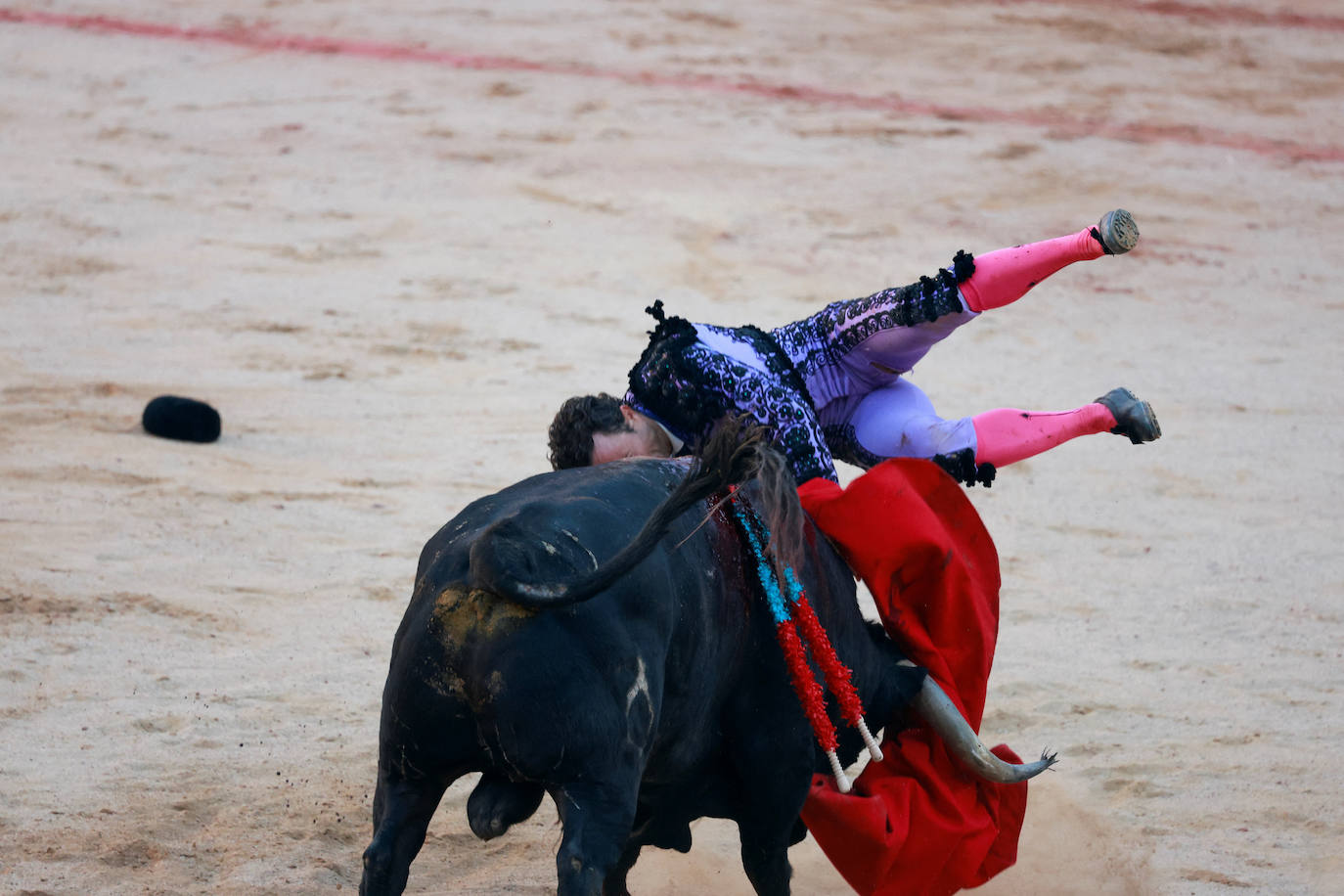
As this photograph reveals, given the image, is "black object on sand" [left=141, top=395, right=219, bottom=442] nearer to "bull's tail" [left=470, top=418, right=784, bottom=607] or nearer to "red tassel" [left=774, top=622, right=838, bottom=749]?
"red tassel" [left=774, top=622, right=838, bottom=749]

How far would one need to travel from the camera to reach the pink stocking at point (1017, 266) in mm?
3078

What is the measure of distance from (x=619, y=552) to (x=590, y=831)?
385mm

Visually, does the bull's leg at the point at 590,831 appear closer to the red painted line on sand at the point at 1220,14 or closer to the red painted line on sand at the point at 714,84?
the red painted line on sand at the point at 714,84

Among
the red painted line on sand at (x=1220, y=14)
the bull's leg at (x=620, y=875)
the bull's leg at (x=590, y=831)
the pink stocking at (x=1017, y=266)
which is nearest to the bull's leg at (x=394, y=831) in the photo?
the bull's leg at (x=590, y=831)

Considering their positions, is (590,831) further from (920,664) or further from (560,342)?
(560,342)

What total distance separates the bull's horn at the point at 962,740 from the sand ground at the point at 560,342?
0.61 meters

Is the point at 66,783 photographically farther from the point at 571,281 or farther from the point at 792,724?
the point at 571,281

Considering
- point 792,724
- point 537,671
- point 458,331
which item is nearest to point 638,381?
point 792,724

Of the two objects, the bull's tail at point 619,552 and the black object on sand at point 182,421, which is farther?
the black object on sand at point 182,421

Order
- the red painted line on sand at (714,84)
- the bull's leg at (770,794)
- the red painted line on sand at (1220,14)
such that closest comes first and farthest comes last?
the bull's leg at (770,794) → the red painted line on sand at (714,84) → the red painted line on sand at (1220,14)

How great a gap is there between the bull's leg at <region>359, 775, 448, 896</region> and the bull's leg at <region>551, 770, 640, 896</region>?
20 centimetres

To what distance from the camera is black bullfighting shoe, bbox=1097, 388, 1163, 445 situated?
3.17 m

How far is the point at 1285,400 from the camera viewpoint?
6.50 m

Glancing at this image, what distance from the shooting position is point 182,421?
516 cm
